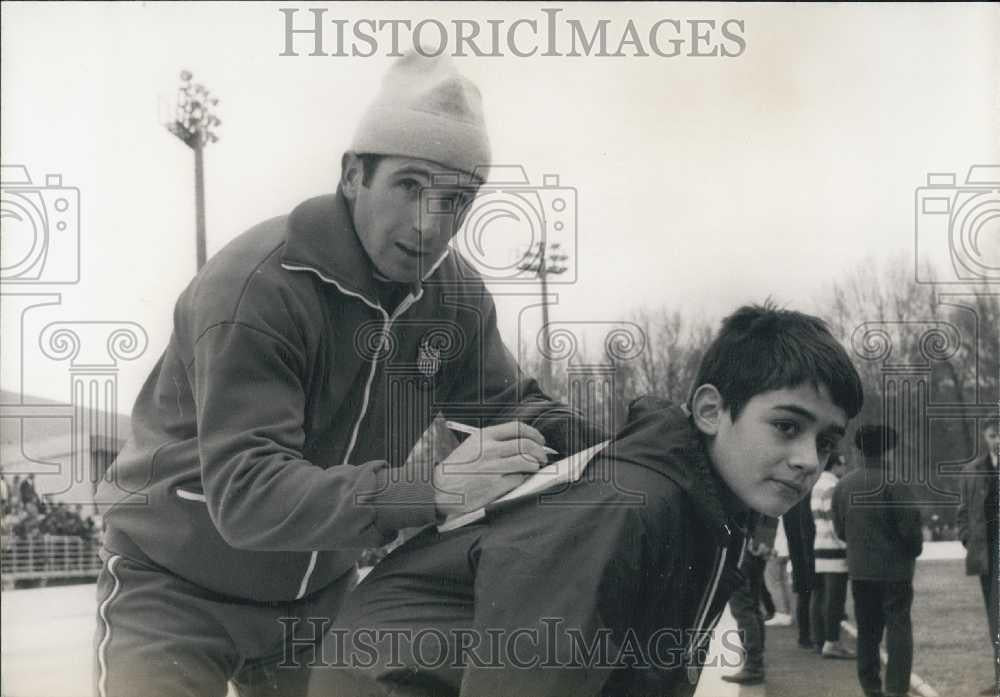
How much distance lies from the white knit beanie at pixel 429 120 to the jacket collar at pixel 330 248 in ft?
0.40

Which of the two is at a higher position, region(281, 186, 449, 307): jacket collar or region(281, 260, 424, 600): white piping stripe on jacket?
region(281, 186, 449, 307): jacket collar

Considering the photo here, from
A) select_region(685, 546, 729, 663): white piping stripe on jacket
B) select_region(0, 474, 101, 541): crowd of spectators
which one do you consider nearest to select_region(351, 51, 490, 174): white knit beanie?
select_region(685, 546, 729, 663): white piping stripe on jacket

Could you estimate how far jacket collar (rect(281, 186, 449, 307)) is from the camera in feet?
5.23

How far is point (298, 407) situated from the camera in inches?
60.3

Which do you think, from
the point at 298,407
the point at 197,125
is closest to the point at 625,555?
the point at 298,407

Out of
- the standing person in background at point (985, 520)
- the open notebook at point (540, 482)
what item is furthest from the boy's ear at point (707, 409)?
the standing person in background at point (985, 520)

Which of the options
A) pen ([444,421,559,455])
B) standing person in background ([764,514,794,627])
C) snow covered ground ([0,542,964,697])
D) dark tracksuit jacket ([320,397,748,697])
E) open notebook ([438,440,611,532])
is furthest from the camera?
standing person in background ([764,514,794,627])

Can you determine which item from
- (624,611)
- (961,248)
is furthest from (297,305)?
(961,248)

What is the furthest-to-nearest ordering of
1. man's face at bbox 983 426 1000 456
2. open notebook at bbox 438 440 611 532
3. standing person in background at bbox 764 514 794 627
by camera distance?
standing person in background at bbox 764 514 794 627 < man's face at bbox 983 426 1000 456 < open notebook at bbox 438 440 611 532

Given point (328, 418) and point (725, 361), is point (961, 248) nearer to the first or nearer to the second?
point (725, 361)

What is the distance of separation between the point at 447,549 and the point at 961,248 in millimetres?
1156

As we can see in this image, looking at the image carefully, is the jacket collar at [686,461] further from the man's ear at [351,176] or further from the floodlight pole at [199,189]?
the floodlight pole at [199,189]

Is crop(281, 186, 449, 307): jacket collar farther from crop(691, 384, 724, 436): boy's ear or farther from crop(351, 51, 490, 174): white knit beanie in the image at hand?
crop(691, 384, 724, 436): boy's ear

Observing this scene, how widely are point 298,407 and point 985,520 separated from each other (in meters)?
1.33
